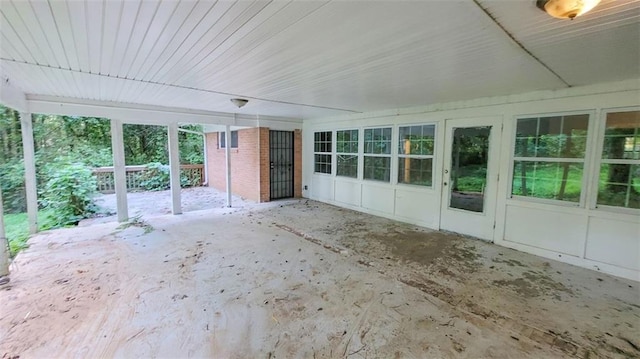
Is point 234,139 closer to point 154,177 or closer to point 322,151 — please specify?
point 322,151

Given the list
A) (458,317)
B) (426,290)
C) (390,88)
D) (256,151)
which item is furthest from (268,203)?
(458,317)

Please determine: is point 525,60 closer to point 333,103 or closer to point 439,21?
point 439,21

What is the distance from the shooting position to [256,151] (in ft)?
24.7

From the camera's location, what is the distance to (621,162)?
3.37 meters

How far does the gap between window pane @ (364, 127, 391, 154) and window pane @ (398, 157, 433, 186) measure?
48cm

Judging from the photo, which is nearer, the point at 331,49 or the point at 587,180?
the point at 331,49

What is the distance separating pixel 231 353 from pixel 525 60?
377cm

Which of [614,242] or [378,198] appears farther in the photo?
[378,198]

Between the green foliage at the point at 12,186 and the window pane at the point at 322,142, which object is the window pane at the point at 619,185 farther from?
the green foliage at the point at 12,186

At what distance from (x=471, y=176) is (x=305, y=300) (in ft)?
12.3

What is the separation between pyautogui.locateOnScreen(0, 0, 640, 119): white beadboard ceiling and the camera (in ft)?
5.87

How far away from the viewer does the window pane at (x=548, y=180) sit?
374cm

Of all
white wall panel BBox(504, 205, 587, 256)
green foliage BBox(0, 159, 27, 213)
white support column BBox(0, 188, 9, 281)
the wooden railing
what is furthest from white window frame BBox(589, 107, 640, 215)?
the wooden railing

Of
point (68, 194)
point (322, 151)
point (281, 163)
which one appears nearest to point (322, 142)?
point (322, 151)
